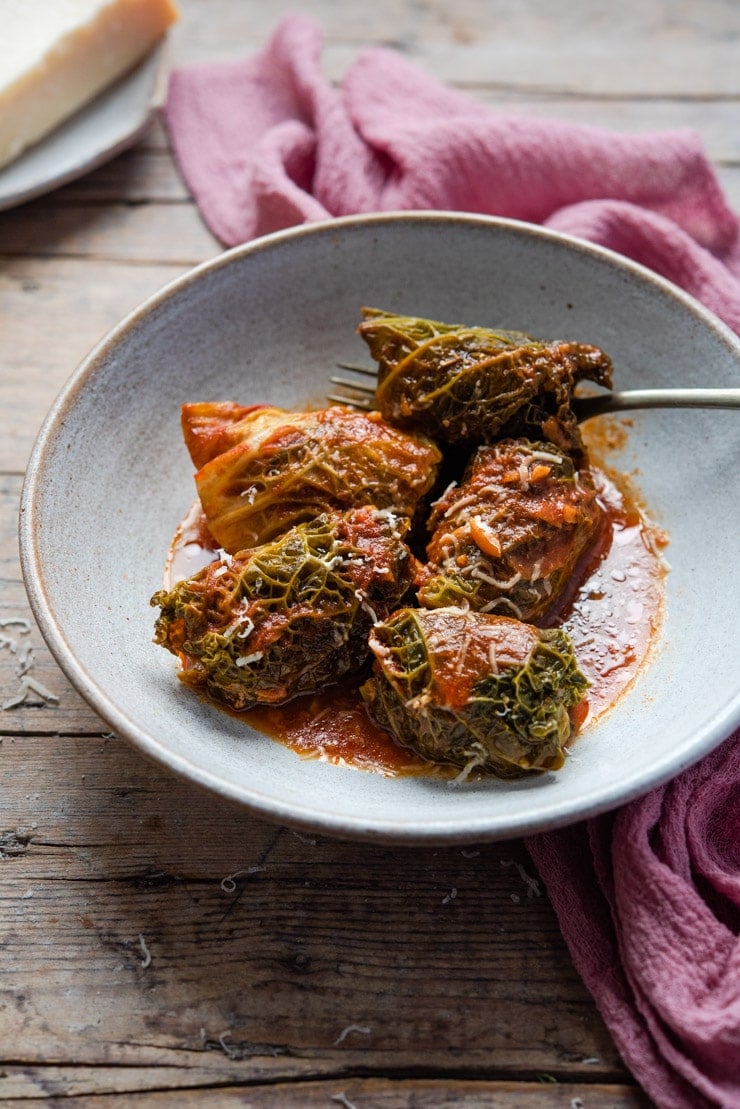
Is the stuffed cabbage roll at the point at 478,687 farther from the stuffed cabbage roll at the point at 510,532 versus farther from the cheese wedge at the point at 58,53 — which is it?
the cheese wedge at the point at 58,53

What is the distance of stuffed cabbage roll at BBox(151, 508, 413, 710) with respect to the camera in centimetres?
356

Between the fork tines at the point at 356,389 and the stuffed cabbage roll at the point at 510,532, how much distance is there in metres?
0.75

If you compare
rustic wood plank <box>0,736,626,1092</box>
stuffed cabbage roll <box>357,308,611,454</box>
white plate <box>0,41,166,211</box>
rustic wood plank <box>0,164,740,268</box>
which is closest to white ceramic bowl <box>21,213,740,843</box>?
rustic wood plank <box>0,736,626,1092</box>

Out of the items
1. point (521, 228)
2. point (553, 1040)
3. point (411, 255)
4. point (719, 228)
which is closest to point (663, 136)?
point (719, 228)

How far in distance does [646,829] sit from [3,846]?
85.5 inches

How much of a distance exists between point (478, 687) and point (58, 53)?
168 inches

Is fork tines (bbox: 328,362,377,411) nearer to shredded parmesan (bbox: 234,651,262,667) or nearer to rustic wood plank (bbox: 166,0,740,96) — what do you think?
shredded parmesan (bbox: 234,651,262,667)

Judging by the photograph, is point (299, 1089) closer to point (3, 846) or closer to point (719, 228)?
point (3, 846)

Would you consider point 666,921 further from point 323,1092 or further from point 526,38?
point 526,38

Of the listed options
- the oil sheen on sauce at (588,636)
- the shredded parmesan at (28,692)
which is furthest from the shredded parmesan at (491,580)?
the shredded parmesan at (28,692)

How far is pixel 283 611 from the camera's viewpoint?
11.8 feet

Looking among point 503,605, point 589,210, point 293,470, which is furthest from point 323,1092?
point 589,210

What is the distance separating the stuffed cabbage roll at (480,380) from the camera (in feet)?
13.3

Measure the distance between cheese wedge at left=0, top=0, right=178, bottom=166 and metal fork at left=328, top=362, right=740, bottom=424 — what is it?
92.8 inches
